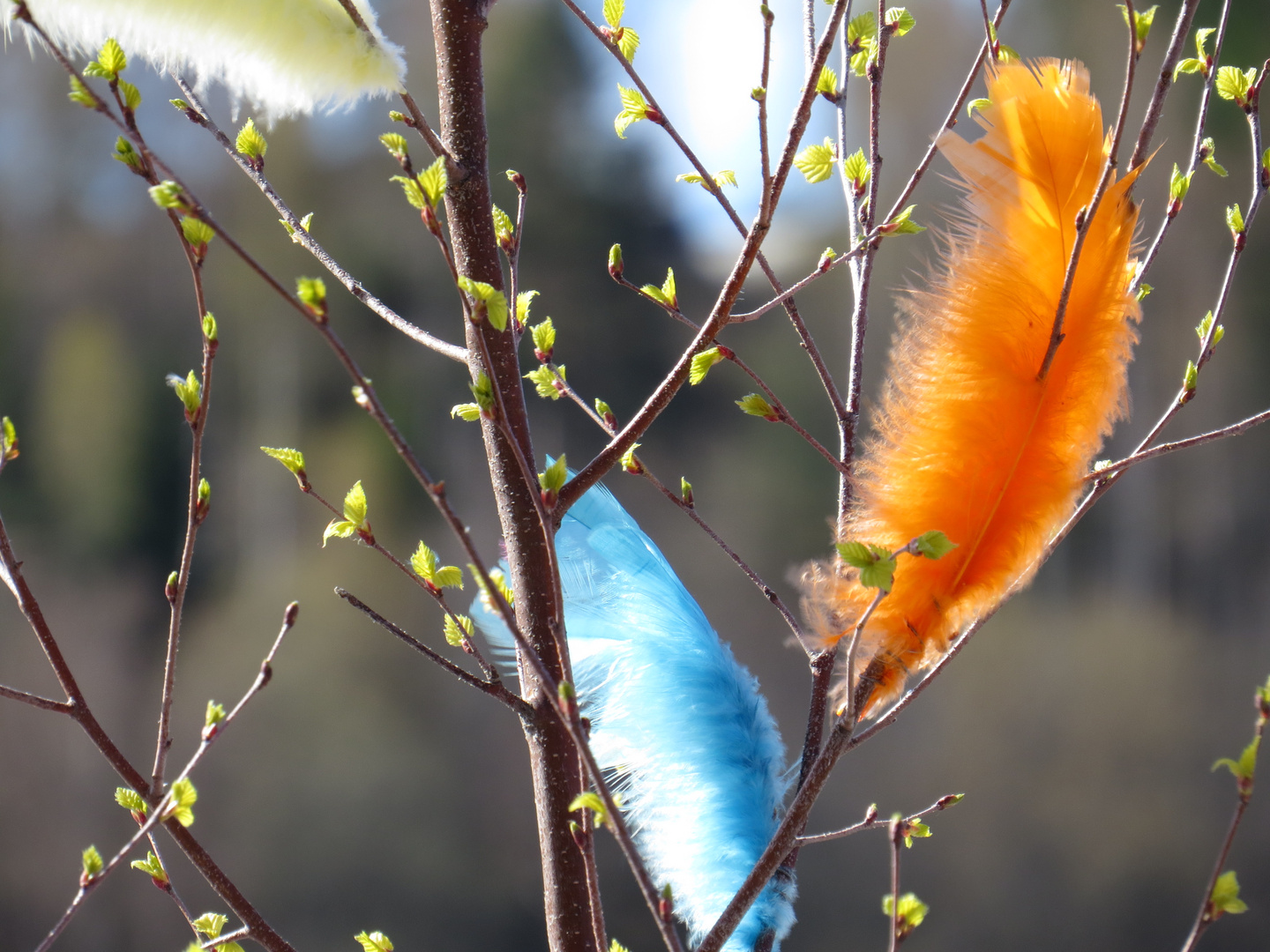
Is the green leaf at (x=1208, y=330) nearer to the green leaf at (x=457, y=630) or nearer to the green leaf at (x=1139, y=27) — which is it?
the green leaf at (x=1139, y=27)

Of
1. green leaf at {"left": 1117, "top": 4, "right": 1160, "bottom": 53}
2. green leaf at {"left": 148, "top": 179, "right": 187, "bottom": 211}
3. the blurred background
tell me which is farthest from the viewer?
the blurred background

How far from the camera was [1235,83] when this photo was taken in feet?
1.41

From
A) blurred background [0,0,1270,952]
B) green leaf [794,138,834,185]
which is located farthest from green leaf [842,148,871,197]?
blurred background [0,0,1270,952]

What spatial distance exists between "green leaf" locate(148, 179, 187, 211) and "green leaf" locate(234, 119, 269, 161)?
17cm

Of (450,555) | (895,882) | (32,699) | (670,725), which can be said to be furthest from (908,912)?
(450,555)

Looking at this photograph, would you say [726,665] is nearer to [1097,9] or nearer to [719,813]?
[719,813]

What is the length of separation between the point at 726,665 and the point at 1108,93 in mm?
A: 2148

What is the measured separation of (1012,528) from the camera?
16.3 inches

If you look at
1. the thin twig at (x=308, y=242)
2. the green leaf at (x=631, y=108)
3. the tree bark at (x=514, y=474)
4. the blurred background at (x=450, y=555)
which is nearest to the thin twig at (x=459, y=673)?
the tree bark at (x=514, y=474)

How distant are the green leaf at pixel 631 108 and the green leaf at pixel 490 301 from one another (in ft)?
0.43

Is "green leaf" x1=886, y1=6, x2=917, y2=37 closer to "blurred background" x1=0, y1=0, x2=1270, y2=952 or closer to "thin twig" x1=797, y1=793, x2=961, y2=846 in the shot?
"thin twig" x1=797, y1=793, x2=961, y2=846

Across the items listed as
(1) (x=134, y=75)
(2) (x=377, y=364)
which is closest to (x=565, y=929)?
(1) (x=134, y=75)

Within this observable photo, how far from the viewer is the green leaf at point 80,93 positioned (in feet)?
0.89

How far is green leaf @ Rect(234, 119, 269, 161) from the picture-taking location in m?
0.41
